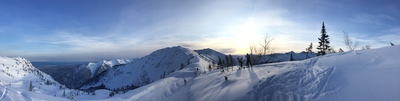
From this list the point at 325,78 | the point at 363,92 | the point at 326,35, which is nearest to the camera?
the point at 363,92

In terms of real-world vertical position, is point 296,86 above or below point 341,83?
below

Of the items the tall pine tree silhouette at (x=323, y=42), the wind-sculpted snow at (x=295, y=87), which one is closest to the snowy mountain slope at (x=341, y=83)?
the wind-sculpted snow at (x=295, y=87)

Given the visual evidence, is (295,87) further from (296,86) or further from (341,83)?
(341,83)

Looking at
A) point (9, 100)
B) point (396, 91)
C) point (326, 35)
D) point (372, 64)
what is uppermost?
point (326, 35)

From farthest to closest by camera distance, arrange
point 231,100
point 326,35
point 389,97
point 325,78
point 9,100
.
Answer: point 326,35 → point 9,100 → point 231,100 → point 325,78 → point 389,97

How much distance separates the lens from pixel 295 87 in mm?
11039

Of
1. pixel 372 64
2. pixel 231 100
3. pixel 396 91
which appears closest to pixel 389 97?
pixel 396 91

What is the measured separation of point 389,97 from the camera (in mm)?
8203

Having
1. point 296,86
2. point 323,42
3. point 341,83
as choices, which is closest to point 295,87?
point 296,86

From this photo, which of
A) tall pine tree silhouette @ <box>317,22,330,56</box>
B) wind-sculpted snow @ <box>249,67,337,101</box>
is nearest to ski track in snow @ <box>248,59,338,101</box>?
wind-sculpted snow @ <box>249,67,337,101</box>

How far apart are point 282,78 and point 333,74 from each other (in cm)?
221

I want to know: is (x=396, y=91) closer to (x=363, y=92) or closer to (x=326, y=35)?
(x=363, y=92)

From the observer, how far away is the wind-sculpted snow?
10.2 m

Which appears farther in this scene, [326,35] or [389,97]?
[326,35]
